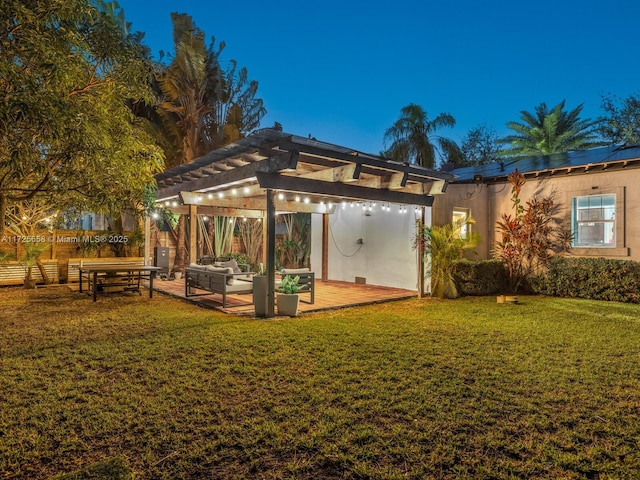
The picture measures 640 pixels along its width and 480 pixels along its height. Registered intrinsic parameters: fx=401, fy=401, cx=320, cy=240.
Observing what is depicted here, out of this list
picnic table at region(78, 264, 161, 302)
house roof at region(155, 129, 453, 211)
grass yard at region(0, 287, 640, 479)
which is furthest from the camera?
picnic table at region(78, 264, 161, 302)

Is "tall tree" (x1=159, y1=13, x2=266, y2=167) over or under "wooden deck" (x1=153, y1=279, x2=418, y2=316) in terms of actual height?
over

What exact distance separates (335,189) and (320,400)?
5021mm

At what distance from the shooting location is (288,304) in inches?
283

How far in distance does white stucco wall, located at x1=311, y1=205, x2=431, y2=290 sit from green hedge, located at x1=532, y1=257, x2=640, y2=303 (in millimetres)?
3318

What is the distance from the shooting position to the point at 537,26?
32062 mm

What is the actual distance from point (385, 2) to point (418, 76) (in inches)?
904

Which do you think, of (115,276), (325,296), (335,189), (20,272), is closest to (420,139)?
(325,296)

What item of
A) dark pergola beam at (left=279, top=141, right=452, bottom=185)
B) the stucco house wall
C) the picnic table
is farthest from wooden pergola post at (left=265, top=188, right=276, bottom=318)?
the stucco house wall

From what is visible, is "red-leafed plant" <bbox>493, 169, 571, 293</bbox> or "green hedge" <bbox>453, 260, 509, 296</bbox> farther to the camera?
"red-leafed plant" <bbox>493, 169, 571, 293</bbox>

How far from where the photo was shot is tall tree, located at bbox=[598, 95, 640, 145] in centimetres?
2138

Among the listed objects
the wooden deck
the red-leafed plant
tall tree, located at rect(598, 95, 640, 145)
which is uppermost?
tall tree, located at rect(598, 95, 640, 145)

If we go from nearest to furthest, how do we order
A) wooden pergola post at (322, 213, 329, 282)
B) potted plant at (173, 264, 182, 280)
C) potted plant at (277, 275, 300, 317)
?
1. potted plant at (277, 275, 300, 317)
2. potted plant at (173, 264, 182, 280)
3. wooden pergola post at (322, 213, 329, 282)

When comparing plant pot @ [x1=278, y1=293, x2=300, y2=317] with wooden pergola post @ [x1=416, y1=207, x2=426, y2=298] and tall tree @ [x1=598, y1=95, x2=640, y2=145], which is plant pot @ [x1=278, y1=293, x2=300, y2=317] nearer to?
wooden pergola post @ [x1=416, y1=207, x2=426, y2=298]

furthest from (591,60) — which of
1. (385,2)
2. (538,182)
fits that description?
(538,182)
